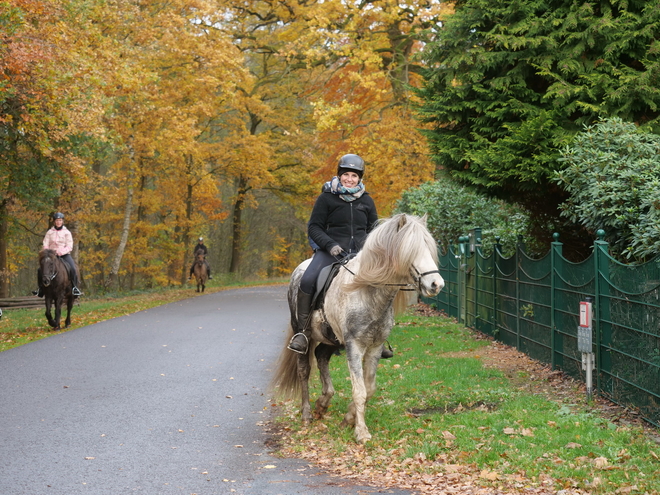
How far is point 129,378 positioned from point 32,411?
7.18 ft

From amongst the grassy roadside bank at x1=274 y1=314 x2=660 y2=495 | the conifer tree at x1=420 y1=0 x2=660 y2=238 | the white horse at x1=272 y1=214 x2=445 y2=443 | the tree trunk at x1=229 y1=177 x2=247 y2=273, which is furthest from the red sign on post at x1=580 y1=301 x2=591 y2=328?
the tree trunk at x1=229 y1=177 x2=247 y2=273

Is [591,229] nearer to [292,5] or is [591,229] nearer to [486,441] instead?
[486,441]

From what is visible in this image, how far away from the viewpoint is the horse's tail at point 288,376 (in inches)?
314

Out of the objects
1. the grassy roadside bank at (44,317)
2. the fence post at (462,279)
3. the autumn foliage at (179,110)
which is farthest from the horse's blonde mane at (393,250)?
the grassy roadside bank at (44,317)

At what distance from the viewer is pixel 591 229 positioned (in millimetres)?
9164

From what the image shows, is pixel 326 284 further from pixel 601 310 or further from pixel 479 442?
pixel 601 310

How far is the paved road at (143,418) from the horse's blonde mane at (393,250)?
1.83 meters

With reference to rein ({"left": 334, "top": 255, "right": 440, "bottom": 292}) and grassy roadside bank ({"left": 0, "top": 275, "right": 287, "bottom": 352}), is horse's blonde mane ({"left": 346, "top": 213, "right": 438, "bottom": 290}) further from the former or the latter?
grassy roadside bank ({"left": 0, "top": 275, "right": 287, "bottom": 352})

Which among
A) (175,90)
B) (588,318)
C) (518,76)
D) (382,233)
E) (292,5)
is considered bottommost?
(588,318)

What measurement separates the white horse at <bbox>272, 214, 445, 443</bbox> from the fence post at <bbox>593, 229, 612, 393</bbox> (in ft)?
A: 7.95

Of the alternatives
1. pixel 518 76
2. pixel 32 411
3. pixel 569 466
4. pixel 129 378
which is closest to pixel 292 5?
pixel 518 76

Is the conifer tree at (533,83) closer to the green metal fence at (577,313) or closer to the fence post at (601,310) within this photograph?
the green metal fence at (577,313)

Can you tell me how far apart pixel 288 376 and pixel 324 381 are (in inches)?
21.6

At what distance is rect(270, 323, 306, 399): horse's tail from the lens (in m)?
7.98
